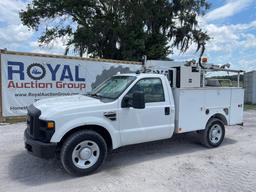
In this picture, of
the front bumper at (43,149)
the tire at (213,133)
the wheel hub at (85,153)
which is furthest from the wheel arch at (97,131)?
the tire at (213,133)

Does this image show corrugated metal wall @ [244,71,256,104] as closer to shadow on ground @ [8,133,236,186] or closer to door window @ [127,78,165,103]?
shadow on ground @ [8,133,236,186]

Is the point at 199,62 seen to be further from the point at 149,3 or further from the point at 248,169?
the point at 149,3

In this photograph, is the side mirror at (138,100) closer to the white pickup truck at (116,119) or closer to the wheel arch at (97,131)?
the white pickup truck at (116,119)

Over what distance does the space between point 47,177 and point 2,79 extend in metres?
6.24

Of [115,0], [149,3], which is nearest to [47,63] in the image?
[115,0]

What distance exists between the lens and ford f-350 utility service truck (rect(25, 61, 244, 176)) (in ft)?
14.4

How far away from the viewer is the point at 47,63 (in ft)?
34.0

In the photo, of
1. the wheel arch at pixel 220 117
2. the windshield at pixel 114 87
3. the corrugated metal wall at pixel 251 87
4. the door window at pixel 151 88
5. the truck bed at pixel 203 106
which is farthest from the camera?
the corrugated metal wall at pixel 251 87

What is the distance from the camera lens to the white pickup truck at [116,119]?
4375 mm

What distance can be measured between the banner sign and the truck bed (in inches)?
248

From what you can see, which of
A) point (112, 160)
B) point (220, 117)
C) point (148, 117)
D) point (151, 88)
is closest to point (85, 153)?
point (112, 160)

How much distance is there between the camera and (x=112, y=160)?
17.9 ft

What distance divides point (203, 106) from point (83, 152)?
3.31m

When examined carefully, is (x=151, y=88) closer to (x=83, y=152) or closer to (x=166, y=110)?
(x=166, y=110)
